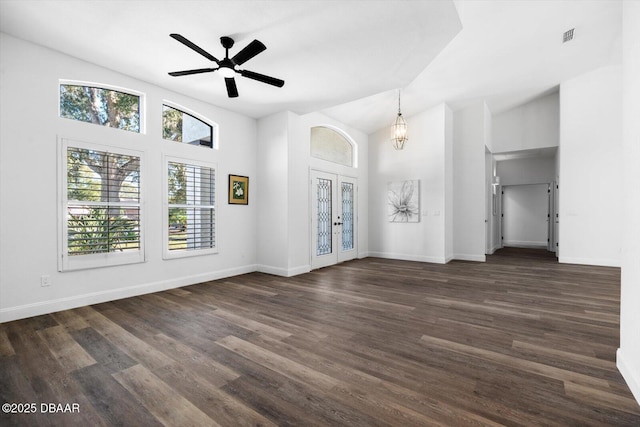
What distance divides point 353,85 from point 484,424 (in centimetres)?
425

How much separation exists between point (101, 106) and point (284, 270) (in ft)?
12.2

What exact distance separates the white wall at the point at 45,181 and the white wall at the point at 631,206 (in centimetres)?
509

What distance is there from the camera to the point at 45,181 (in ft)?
11.3

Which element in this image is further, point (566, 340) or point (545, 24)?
point (545, 24)

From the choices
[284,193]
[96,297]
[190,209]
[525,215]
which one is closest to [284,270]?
[284,193]

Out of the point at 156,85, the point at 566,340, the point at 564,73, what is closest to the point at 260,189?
the point at 156,85

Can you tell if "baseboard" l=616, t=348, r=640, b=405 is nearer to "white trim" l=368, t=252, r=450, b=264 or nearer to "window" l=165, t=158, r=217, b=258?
"white trim" l=368, t=252, r=450, b=264

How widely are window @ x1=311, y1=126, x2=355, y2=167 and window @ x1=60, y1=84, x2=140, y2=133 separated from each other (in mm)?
3274

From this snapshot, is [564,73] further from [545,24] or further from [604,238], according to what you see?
[604,238]

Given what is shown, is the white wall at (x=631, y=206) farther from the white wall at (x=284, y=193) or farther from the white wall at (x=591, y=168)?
the white wall at (x=591, y=168)

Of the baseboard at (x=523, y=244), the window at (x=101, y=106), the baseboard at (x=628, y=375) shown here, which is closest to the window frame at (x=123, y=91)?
the window at (x=101, y=106)

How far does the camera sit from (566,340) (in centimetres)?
268

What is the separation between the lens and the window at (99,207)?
11.9 feet

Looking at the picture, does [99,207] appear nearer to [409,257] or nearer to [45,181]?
[45,181]
